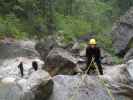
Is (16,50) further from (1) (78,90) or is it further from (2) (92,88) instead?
(1) (78,90)

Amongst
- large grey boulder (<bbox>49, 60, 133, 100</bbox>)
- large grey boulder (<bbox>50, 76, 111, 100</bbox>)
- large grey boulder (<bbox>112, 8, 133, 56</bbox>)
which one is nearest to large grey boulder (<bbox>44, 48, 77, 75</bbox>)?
large grey boulder (<bbox>49, 60, 133, 100</bbox>)

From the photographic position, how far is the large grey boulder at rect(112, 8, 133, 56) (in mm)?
26450

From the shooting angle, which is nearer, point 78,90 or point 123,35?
point 78,90

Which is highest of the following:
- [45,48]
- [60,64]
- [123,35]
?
[60,64]

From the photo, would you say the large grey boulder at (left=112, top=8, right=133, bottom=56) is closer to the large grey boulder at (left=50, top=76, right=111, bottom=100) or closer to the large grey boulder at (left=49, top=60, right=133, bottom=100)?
the large grey boulder at (left=49, top=60, right=133, bottom=100)

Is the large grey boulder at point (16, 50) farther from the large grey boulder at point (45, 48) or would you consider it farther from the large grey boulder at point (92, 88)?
the large grey boulder at point (92, 88)

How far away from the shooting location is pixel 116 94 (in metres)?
13.1

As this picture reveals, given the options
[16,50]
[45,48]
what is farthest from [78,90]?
[16,50]

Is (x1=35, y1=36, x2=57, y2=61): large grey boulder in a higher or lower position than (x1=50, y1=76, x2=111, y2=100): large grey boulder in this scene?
lower

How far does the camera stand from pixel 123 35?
28.0 metres

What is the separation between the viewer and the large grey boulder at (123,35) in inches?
1041

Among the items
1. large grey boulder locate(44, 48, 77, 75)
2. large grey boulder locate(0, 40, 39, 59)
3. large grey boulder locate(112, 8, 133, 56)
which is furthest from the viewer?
large grey boulder locate(0, 40, 39, 59)

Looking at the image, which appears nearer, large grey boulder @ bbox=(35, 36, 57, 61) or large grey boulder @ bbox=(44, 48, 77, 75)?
large grey boulder @ bbox=(44, 48, 77, 75)

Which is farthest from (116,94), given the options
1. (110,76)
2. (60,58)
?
(60,58)
